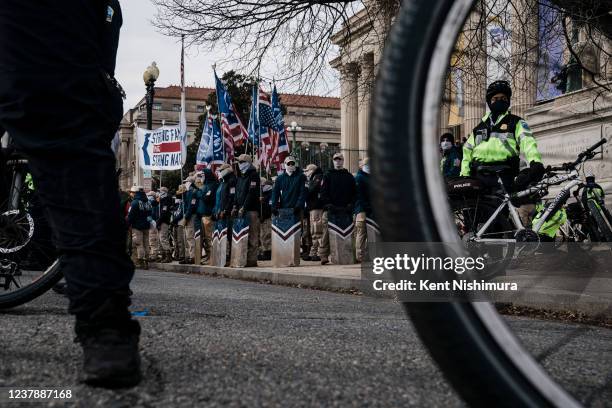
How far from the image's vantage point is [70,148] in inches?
65.0

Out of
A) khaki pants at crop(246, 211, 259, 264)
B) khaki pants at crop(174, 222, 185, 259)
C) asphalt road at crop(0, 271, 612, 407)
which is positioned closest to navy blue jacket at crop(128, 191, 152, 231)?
khaki pants at crop(174, 222, 185, 259)

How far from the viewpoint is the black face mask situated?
637 centimetres

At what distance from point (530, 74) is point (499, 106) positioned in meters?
3.60

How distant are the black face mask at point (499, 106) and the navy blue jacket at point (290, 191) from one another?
6.27 m

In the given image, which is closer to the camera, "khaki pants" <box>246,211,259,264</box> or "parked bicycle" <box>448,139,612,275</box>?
"parked bicycle" <box>448,139,612,275</box>

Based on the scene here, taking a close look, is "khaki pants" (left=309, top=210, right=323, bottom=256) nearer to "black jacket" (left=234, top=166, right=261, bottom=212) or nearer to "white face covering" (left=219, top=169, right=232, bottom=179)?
"black jacket" (left=234, top=166, right=261, bottom=212)

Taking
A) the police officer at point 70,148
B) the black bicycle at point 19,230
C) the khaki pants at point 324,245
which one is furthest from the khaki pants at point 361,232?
the police officer at point 70,148

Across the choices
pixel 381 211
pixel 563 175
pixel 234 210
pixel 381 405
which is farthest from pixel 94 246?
pixel 234 210

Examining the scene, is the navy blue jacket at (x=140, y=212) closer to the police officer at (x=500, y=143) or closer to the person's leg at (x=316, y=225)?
the person's leg at (x=316, y=225)

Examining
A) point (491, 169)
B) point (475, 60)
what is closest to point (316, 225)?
point (475, 60)

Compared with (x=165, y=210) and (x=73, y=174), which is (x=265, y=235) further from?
(x=73, y=174)

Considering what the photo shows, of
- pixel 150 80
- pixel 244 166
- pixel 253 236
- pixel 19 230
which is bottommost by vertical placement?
pixel 253 236

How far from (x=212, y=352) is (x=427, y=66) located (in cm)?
126

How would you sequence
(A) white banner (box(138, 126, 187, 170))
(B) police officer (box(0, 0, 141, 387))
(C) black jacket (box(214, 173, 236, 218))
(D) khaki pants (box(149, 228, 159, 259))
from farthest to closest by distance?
(D) khaki pants (box(149, 228, 159, 259)) → (A) white banner (box(138, 126, 187, 170)) → (C) black jacket (box(214, 173, 236, 218)) → (B) police officer (box(0, 0, 141, 387))
